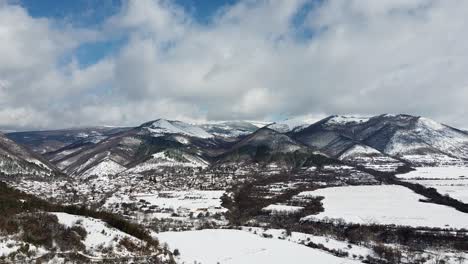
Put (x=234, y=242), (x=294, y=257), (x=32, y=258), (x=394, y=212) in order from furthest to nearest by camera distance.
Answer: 1. (x=394, y=212)
2. (x=234, y=242)
3. (x=294, y=257)
4. (x=32, y=258)

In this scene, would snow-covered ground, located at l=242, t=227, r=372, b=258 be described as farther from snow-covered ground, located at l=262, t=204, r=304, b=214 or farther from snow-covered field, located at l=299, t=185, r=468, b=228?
snow-covered ground, located at l=262, t=204, r=304, b=214

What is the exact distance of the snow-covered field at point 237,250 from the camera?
59.0 m

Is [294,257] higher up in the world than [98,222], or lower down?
lower down

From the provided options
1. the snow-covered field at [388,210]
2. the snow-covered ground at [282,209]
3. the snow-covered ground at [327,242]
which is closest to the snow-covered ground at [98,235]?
the snow-covered ground at [327,242]

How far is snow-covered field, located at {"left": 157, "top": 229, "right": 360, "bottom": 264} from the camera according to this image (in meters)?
59.0

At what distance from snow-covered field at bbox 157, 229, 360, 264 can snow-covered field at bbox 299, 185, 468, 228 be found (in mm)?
58024

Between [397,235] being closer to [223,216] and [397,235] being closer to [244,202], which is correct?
[223,216]

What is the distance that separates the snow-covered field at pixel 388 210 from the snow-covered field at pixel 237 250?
5802 centimetres

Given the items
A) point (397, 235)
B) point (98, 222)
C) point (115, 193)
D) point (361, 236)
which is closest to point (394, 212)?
point (397, 235)

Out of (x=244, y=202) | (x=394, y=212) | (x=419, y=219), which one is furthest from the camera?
(x=244, y=202)

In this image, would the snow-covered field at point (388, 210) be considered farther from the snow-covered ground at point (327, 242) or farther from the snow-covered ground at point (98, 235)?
the snow-covered ground at point (98, 235)

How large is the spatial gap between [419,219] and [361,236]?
117 feet

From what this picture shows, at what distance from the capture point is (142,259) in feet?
145

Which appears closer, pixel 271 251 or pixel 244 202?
pixel 271 251
